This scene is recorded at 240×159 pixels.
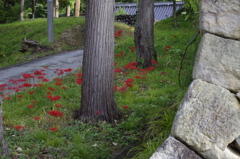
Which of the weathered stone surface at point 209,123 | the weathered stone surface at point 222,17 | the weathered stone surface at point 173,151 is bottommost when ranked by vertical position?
the weathered stone surface at point 173,151

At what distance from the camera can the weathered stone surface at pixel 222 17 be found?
3.09 m

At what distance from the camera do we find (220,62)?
3072 mm

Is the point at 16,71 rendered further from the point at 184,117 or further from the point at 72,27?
the point at 184,117

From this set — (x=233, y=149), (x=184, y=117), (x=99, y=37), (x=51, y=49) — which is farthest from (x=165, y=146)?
(x=51, y=49)

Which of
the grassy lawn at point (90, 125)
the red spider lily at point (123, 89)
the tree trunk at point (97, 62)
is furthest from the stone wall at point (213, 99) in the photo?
the red spider lily at point (123, 89)

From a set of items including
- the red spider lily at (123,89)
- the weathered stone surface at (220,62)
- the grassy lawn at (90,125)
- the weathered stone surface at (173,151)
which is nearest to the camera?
the weathered stone surface at (173,151)

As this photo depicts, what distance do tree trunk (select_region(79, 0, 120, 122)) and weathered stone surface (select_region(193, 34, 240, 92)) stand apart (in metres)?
2.79

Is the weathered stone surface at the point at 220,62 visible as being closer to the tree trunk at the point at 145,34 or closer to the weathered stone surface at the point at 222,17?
the weathered stone surface at the point at 222,17

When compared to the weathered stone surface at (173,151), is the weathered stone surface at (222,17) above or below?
above

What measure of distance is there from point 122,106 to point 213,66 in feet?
11.9

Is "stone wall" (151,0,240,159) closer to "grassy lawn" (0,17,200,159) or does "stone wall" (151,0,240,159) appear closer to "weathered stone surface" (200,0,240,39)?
"weathered stone surface" (200,0,240,39)

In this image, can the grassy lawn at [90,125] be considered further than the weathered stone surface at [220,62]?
Yes

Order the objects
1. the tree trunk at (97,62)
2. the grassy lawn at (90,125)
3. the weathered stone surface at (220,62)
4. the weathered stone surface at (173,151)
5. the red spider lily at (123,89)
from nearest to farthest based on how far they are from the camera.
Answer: the weathered stone surface at (173,151) < the weathered stone surface at (220,62) < the grassy lawn at (90,125) < the tree trunk at (97,62) < the red spider lily at (123,89)

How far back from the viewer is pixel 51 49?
1515cm
